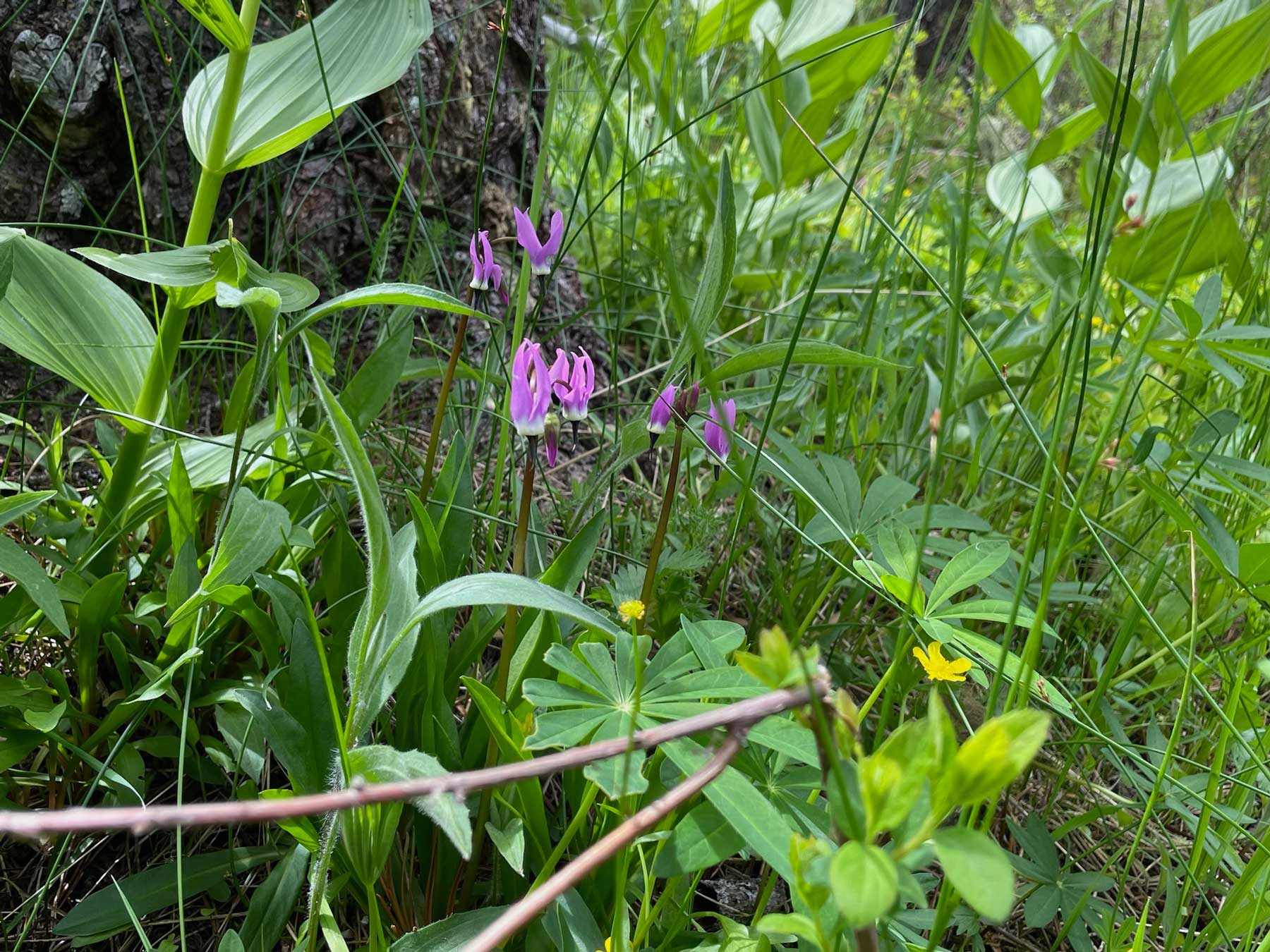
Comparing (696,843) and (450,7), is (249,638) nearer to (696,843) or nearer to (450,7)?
(696,843)

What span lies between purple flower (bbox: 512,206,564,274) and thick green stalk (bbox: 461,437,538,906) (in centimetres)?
27

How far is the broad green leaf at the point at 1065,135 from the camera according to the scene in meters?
2.05

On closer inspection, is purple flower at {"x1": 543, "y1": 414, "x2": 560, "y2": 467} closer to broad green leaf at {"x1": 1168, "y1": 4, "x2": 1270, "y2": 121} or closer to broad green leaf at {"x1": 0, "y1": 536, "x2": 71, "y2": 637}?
broad green leaf at {"x1": 0, "y1": 536, "x2": 71, "y2": 637}

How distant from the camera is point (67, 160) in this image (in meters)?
1.49

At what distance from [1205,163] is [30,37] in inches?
88.7

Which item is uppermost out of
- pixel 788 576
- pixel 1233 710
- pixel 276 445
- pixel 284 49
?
pixel 284 49

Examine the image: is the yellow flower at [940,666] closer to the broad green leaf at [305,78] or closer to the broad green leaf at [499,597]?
the broad green leaf at [499,597]

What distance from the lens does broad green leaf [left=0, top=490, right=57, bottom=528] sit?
92 cm

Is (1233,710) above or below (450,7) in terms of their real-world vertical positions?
below

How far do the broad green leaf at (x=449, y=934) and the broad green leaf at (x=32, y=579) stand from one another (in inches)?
17.6

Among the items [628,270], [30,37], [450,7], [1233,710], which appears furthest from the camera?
[628,270]

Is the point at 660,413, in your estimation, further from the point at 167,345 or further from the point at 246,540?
the point at 167,345

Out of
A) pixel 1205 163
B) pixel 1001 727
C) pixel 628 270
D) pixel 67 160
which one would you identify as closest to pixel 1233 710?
pixel 1001 727

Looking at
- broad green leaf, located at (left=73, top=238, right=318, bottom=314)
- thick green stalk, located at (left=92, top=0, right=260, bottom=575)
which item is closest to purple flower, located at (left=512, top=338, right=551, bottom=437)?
broad green leaf, located at (left=73, top=238, right=318, bottom=314)
